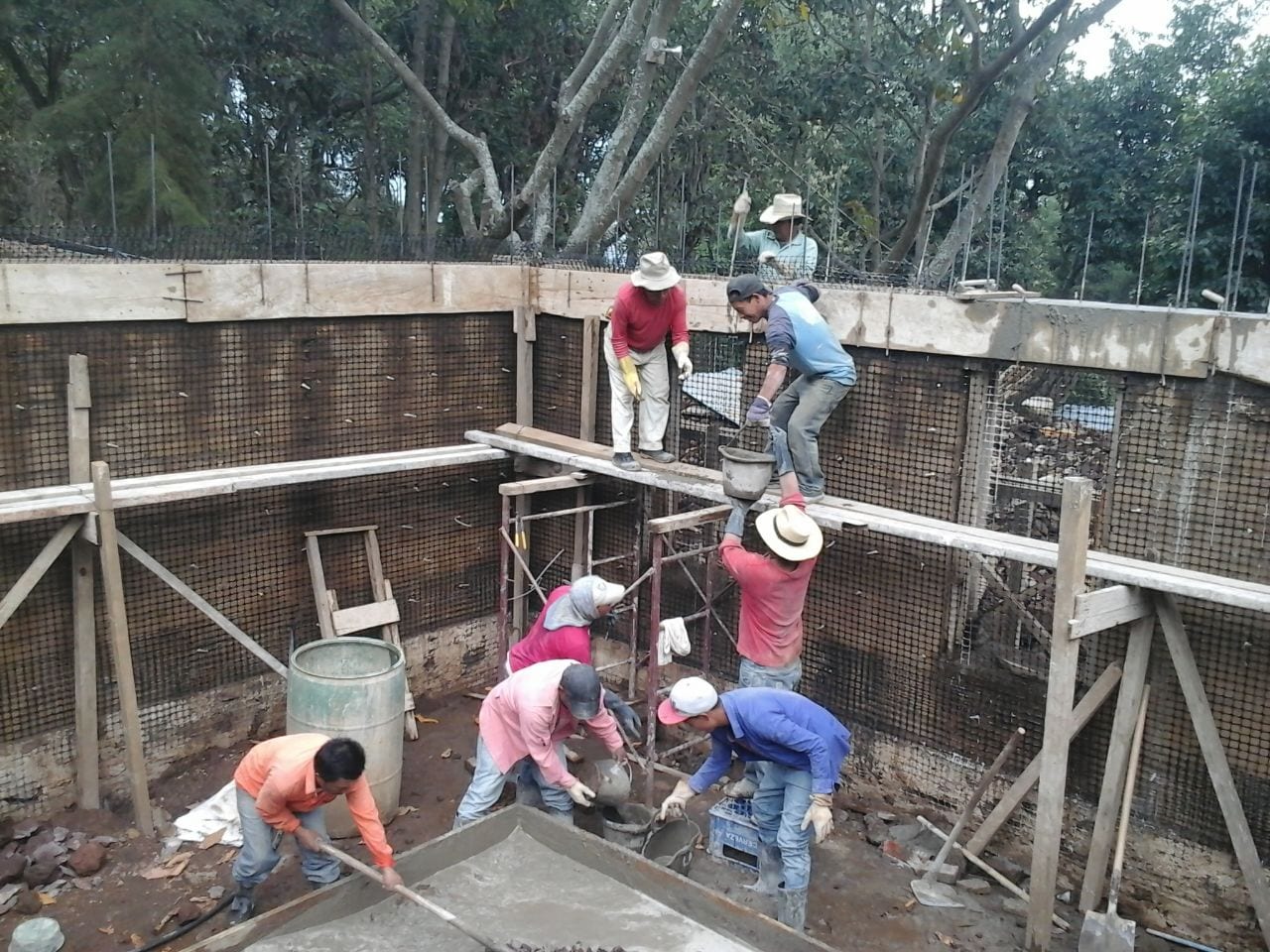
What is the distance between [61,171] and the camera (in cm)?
1532

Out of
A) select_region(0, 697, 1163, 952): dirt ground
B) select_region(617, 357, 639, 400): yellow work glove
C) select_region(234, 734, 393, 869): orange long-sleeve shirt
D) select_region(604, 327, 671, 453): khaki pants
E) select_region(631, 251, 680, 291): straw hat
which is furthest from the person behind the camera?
select_region(604, 327, 671, 453): khaki pants

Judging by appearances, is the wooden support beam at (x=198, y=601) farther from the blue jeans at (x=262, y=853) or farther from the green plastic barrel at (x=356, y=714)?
the blue jeans at (x=262, y=853)

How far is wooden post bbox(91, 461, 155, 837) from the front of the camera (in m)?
6.21

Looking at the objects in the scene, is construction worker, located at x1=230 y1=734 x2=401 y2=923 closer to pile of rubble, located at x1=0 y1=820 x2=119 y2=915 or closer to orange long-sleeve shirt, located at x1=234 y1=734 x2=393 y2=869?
orange long-sleeve shirt, located at x1=234 y1=734 x2=393 y2=869

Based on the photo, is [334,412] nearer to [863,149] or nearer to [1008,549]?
[1008,549]

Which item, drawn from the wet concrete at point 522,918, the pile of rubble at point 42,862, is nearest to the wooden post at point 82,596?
the pile of rubble at point 42,862

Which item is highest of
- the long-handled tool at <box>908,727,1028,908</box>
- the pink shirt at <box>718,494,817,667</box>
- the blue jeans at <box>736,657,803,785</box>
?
the pink shirt at <box>718,494,817,667</box>

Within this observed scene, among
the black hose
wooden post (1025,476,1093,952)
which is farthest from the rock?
wooden post (1025,476,1093,952)

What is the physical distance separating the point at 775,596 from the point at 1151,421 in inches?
88.6

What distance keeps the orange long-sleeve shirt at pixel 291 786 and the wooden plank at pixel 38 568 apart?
1.76 metres

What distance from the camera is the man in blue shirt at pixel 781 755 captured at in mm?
5234

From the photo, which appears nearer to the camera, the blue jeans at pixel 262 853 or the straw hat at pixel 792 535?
the blue jeans at pixel 262 853

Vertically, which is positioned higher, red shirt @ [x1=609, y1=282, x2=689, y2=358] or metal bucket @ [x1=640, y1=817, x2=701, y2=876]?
red shirt @ [x1=609, y1=282, x2=689, y2=358]

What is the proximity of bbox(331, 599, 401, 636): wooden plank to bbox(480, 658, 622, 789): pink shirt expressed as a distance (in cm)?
229
